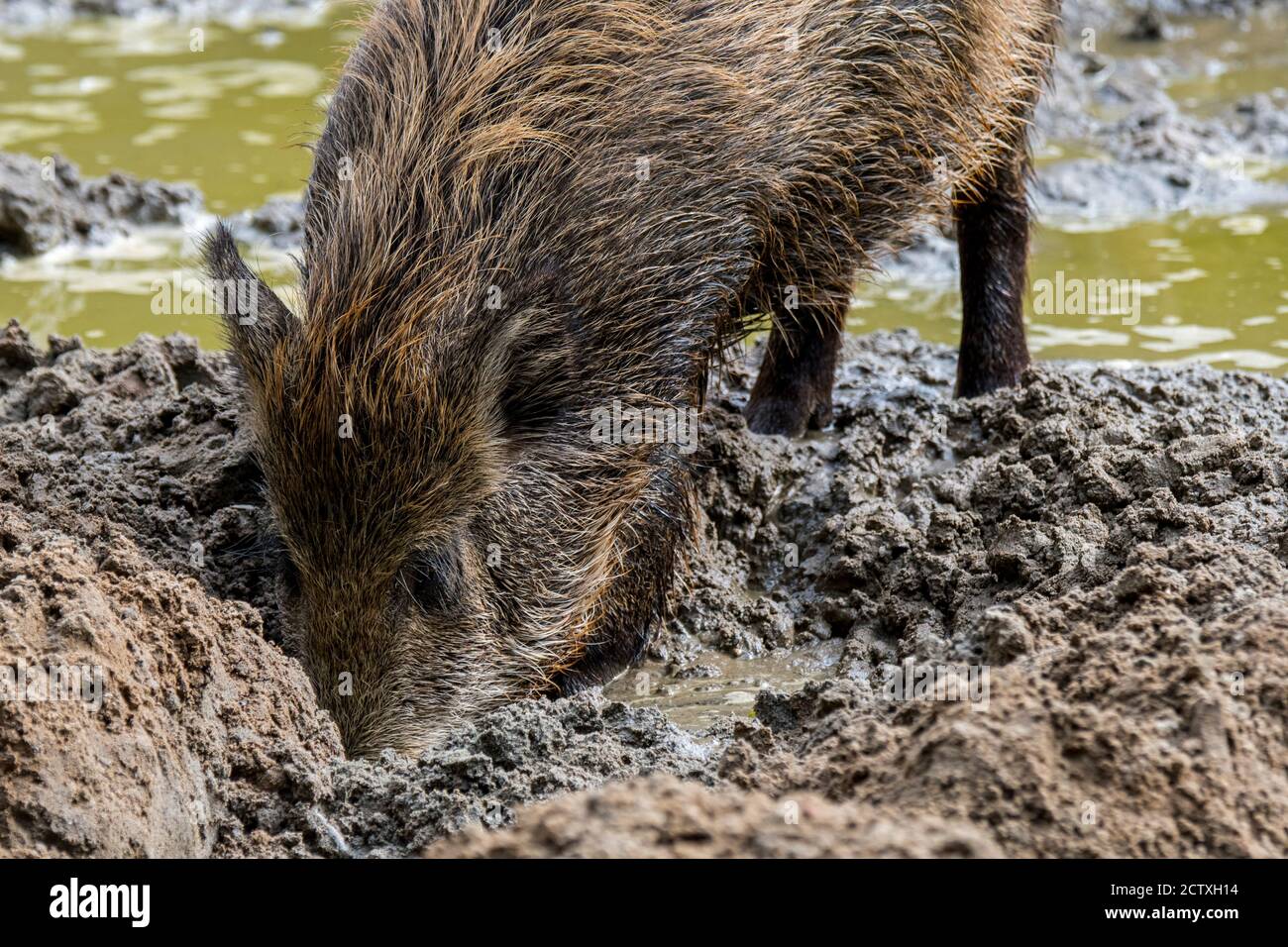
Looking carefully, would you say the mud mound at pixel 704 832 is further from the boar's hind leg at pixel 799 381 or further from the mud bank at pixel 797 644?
the boar's hind leg at pixel 799 381

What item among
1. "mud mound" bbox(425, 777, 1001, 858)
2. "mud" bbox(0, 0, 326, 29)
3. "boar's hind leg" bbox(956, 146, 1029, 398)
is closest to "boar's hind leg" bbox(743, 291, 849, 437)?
"boar's hind leg" bbox(956, 146, 1029, 398)

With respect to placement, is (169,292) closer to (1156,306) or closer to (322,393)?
(322,393)

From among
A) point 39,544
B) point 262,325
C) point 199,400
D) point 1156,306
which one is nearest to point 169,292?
Result: point 199,400

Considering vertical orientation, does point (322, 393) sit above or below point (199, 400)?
above

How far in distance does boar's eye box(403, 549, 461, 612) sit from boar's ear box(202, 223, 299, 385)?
702 millimetres

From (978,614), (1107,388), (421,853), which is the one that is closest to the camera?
(421,853)

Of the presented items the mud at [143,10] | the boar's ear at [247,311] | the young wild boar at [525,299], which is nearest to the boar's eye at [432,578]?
the young wild boar at [525,299]

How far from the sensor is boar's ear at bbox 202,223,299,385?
429 centimetres

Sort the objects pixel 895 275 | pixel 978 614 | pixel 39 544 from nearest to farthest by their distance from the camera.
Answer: pixel 39 544 < pixel 978 614 < pixel 895 275

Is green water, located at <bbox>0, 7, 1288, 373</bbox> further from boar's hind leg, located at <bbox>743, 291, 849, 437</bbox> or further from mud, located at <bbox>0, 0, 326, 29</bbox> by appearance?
boar's hind leg, located at <bbox>743, 291, 849, 437</bbox>

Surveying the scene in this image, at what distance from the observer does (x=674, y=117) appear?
4668 mm

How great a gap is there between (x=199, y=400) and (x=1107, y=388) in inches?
134

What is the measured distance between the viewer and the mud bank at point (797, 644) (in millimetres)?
2570

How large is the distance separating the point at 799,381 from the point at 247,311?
2.48 metres
